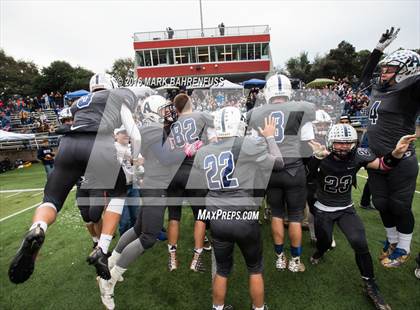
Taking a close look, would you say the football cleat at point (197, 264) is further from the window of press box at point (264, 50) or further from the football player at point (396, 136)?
the window of press box at point (264, 50)

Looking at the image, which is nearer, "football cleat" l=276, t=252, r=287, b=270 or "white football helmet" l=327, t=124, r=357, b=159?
"white football helmet" l=327, t=124, r=357, b=159

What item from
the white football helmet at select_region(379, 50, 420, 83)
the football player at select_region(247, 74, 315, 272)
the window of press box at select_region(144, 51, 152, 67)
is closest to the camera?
the white football helmet at select_region(379, 50, 420, 83)

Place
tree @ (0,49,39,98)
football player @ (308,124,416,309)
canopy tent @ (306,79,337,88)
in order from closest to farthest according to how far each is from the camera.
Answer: football player @ (308,124,416,309) → canopy tent @ (306,79,337,88) → tree @ (0,49,39,98)

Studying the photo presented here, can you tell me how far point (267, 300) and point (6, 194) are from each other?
900 cm

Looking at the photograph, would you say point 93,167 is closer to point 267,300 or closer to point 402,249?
point 267,300

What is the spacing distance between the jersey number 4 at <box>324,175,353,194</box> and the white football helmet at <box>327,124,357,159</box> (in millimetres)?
247

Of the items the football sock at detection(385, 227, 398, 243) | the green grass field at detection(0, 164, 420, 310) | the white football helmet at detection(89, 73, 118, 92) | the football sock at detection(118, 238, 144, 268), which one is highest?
the white football helmet at detection(89, 73, 118, 92)

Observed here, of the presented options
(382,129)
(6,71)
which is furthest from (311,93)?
(6,71)

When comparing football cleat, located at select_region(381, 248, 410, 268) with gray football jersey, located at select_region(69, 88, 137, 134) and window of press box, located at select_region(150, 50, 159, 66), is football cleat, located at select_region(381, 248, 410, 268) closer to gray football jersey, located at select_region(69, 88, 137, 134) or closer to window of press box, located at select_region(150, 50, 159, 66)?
gray football jersey, located at select_region(69, 88, 137, 134)

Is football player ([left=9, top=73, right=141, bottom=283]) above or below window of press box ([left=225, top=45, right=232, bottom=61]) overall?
below

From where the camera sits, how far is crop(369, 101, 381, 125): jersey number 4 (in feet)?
10.3

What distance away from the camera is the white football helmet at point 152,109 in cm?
329

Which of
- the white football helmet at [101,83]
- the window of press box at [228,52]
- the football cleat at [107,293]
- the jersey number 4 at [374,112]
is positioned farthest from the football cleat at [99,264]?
the window of press box at [228,52]

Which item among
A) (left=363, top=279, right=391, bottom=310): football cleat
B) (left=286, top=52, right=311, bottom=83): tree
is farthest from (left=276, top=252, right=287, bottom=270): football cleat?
(left=286, top=52, right=311, bottom=83): tree
